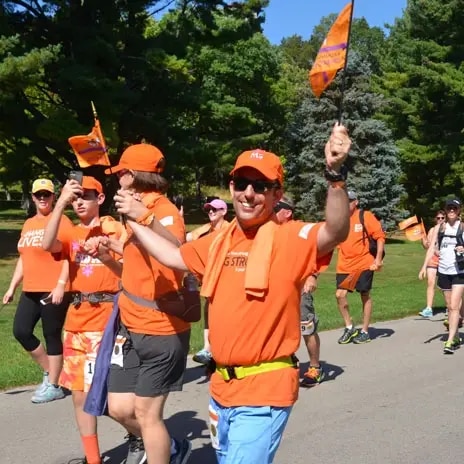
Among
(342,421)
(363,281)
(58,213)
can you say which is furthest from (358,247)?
(58,213)

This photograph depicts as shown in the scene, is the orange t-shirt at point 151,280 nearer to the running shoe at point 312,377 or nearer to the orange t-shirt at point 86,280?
the orange t-shirt at point 86,280

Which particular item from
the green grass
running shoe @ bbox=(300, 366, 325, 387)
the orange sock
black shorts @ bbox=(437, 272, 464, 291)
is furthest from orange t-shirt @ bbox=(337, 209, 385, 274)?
the orange sock

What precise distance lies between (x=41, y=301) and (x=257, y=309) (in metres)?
3.64

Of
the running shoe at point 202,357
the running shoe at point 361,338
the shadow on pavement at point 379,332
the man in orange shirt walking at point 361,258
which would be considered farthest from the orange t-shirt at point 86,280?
the shadow on pavement at point 379,332

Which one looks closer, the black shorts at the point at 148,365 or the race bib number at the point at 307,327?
the black shorts at the point at 148,365

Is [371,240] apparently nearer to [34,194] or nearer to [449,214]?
[449,214]

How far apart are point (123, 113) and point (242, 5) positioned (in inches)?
304

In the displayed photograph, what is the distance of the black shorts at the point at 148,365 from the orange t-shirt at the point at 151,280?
6cm

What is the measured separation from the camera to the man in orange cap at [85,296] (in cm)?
457

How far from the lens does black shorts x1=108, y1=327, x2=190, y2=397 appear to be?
13.0ft

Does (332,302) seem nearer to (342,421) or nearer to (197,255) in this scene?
(342,421)

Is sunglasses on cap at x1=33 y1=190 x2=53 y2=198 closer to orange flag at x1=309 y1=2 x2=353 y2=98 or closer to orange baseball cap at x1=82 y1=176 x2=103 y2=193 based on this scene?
orange baseball cap at x1=82 y1=176 x2=103 y2=193

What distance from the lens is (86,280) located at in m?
4.84

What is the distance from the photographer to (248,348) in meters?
3.11
